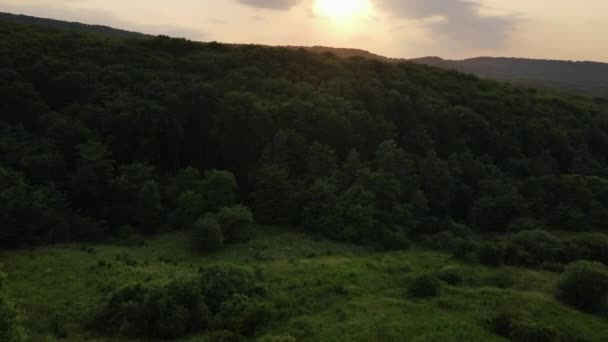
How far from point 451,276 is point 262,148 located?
26.4m

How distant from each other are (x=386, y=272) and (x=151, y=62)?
44.0 m

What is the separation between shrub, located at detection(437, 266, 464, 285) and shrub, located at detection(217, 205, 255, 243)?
50.1ft

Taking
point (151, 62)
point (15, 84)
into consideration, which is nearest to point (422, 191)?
point (151, 62)

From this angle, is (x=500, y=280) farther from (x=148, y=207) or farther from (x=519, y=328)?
(x=148, y=207)

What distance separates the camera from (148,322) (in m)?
22.9

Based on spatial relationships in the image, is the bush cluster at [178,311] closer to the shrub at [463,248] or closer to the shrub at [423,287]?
the shrub at [423,287]

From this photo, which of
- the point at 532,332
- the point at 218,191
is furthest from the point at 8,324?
the point at 218,191

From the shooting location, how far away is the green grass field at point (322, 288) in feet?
75.2

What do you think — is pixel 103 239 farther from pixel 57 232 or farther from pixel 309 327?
pixel 309 327

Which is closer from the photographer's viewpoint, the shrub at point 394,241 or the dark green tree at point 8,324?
the dark green tree at point 8,324

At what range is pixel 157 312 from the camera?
22.9 meters

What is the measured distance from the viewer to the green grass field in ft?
75.2

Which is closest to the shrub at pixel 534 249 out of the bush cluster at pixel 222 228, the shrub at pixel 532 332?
the shrub at pixel 532 332

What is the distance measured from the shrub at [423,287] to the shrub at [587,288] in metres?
7.51
